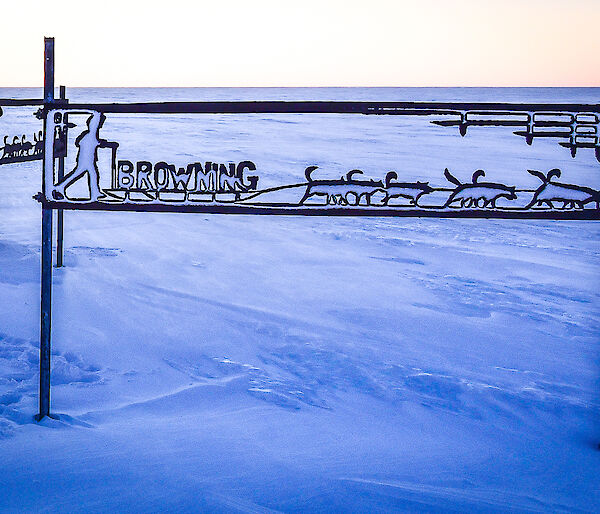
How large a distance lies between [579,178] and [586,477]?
14.6 m

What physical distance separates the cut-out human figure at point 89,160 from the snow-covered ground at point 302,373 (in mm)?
1354

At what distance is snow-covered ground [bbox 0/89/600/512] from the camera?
3311 mm

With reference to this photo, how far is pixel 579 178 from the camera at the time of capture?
16.6 m

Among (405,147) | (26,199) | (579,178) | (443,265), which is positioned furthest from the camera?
(405,147)

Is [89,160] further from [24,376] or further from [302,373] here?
[302,373]

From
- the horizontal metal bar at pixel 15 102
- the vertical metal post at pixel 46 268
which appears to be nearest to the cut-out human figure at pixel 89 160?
the vertical metal post at pixel 46 268

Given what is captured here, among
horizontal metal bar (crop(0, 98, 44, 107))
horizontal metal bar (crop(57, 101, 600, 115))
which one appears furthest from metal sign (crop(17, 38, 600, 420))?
horizontal metal bar (crop(0, 98, 44, 107))

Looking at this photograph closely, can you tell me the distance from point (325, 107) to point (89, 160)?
127 cm

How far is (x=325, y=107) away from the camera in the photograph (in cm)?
326

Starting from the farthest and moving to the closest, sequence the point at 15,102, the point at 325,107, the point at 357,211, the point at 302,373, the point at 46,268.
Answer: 1. the point at 15,102
2. the point at 302,373
3. the point at 46,268
4. the point at 357,211
5. the point at 325,107

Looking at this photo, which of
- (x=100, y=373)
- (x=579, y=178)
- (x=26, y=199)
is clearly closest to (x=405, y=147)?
(x=579, y=178)

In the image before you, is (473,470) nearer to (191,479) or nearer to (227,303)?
(191,479)

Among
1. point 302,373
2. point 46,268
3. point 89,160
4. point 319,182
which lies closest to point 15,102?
point 89,160

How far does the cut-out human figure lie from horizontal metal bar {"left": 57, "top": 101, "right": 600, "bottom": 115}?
0.27 feet
